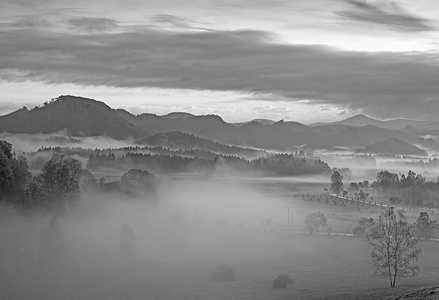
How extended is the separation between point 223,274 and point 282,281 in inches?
618

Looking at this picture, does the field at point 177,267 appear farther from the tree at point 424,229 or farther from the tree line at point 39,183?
the tree at point 424,229

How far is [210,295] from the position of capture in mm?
118250

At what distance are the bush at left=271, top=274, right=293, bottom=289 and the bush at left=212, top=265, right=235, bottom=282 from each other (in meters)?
12.3

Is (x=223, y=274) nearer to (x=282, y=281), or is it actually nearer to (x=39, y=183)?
(x=282, y=281)

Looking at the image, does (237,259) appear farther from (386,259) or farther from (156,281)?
(386,259)

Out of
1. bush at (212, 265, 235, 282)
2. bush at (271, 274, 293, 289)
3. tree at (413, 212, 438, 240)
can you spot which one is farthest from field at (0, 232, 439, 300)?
tree at (413, 212, 438, 240)

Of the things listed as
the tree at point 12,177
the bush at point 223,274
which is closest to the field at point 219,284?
the bush at point 223,274

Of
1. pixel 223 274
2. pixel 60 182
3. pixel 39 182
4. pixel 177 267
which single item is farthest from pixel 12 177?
pixel 223 274

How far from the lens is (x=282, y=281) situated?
421 ft

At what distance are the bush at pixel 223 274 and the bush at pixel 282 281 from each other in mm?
12330

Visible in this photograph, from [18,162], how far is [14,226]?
61.8 ft

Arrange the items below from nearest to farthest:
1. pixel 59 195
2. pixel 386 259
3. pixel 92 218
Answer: pixel 386 259, pixel 59 195, pixel 92 218

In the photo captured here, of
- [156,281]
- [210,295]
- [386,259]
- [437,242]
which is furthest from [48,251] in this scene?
[437,242]

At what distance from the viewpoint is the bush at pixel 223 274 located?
451 ft
